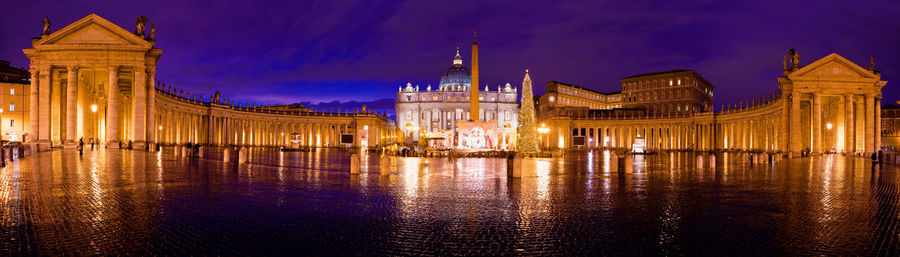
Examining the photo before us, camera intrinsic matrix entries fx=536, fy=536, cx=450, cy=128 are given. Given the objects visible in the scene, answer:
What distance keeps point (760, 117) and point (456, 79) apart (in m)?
117

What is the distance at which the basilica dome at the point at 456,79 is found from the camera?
180462mm

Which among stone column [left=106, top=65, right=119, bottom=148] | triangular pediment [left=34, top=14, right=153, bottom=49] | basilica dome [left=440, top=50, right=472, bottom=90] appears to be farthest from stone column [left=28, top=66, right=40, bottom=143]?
basilica dome [left=440, top=50, right=472, bottom=90]

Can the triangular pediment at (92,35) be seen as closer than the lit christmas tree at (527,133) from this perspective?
Yes

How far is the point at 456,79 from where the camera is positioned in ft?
595

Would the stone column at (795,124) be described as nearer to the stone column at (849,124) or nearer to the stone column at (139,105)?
the stone column at (849,124)

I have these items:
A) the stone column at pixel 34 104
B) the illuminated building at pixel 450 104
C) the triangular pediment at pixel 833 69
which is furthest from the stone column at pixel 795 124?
the illuminated building at pixel 450 104

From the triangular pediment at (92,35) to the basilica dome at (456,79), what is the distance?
5436 inches

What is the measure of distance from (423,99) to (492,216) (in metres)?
170

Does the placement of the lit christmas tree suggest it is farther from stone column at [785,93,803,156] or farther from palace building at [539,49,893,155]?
stone column at [785,93,803,156]

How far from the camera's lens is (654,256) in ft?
24.7

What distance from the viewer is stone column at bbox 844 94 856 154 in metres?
57.3

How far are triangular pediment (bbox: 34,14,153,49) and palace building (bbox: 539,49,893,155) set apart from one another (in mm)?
50906

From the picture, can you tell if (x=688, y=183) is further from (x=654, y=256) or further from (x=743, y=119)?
(x=743, y=119)

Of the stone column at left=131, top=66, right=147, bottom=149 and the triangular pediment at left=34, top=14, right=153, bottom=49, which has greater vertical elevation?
the triangular pediment at left=34, top=14, right=153, bottom=49
